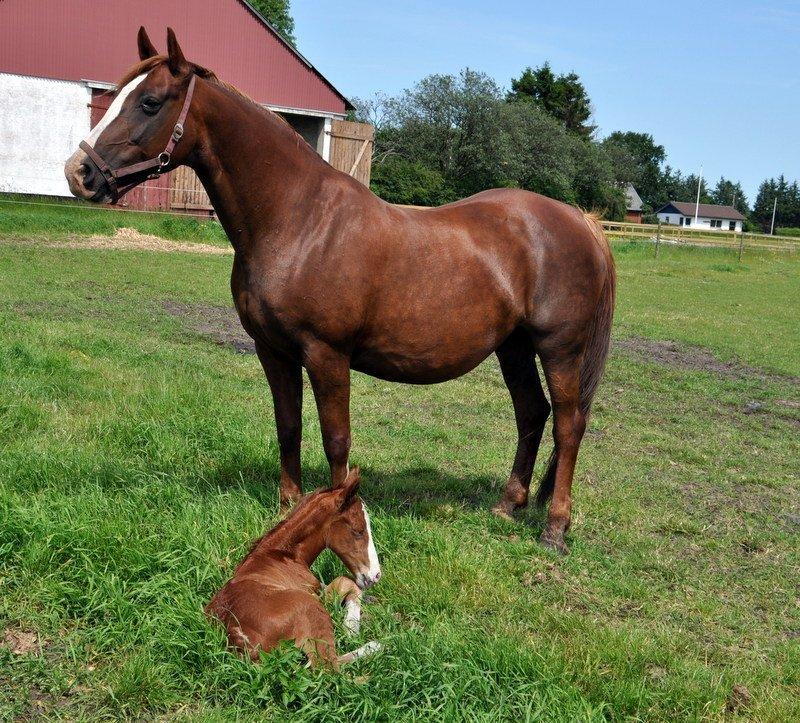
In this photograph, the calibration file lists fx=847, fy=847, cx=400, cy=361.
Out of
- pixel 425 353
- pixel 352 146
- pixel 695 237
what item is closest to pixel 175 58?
pixel 425 353

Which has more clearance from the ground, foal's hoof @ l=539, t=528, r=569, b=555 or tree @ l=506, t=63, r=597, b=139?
tree @ l=506, t=63, r=597, b=139

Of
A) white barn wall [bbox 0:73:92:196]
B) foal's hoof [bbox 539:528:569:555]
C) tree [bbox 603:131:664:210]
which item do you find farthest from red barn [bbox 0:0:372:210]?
tree [bbox 603:131:664:210]

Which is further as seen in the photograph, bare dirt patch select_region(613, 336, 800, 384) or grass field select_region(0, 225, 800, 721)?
bare dirt patch select_region(613, 336, 800, 384)

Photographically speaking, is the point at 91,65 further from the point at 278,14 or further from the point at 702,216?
the point at 702,216

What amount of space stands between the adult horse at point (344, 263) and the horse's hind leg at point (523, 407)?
25cm

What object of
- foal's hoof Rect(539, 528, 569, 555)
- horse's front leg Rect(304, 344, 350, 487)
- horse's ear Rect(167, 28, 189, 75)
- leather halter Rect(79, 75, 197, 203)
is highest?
horse's ear Rect(167, 28, 189, 75)

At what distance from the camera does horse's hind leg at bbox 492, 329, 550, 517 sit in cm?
533

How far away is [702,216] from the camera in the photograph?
11731cm

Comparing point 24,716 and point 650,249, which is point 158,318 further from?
point 650,249

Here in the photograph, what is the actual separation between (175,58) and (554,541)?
322 cm

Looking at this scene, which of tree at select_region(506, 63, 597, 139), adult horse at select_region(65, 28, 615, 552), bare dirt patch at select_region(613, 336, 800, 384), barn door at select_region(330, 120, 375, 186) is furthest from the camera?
tree at select_region(506, 63, 597, 139)

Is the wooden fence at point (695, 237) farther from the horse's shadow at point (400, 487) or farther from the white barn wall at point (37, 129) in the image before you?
the horse's shadow at point (400, 487)

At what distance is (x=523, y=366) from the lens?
17.7 ft

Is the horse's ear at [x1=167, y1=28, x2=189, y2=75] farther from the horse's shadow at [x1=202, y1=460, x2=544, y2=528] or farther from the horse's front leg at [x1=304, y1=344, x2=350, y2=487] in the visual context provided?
the horse's shadow at [x1=202, y1=460, x2=544, y2=528]
